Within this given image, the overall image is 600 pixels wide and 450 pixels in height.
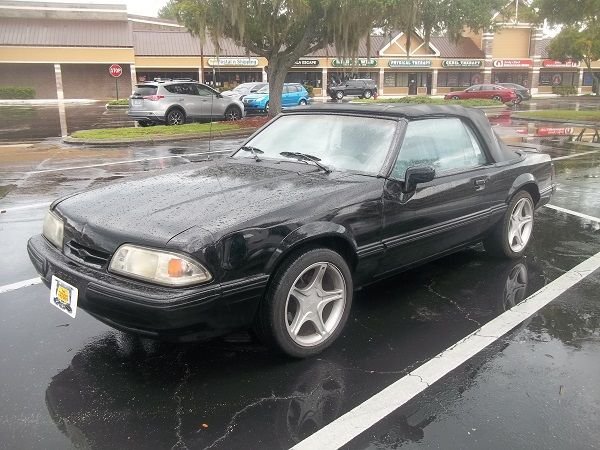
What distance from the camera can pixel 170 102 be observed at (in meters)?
19.3

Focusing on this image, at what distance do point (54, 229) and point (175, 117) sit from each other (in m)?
16.8

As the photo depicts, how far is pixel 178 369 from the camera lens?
3.32 metres

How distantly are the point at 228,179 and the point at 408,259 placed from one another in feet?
4.73

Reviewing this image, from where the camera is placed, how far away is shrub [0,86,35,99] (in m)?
39.9

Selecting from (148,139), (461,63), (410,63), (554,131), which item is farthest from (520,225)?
(461,63)

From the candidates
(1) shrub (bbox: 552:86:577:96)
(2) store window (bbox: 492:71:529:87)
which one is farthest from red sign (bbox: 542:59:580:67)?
(1) shrub (bbox: 552:86:577:96)

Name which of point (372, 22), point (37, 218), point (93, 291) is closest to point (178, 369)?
point (93, 291)

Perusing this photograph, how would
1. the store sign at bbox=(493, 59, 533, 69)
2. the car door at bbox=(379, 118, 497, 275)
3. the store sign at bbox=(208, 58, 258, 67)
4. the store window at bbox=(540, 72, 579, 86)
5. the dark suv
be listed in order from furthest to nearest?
the store window at bbox=(540, 72, 579, 86) → the store sign at bbox=(493, 59, 533, 69) → the store sign at bbox=(208, 58, 258, 67) → the dark suv → the car door at bbox=(379, 118, 497, 275)

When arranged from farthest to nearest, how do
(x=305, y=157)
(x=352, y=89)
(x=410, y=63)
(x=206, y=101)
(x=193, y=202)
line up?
(x=410, y=63)
(x=352, y=89)
(x=206, y=101)
(x=305, y=157)
(x=193, y=202)

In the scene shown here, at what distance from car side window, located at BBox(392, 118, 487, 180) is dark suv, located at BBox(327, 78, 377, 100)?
39136 millimetres

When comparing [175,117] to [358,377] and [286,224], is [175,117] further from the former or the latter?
[358,377]

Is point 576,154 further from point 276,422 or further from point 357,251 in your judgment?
point 276,422

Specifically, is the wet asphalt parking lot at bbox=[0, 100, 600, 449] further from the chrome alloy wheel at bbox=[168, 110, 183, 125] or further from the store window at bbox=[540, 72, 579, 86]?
the store window at bbox=[540, 72, 579, 86]

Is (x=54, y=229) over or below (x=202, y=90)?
below
